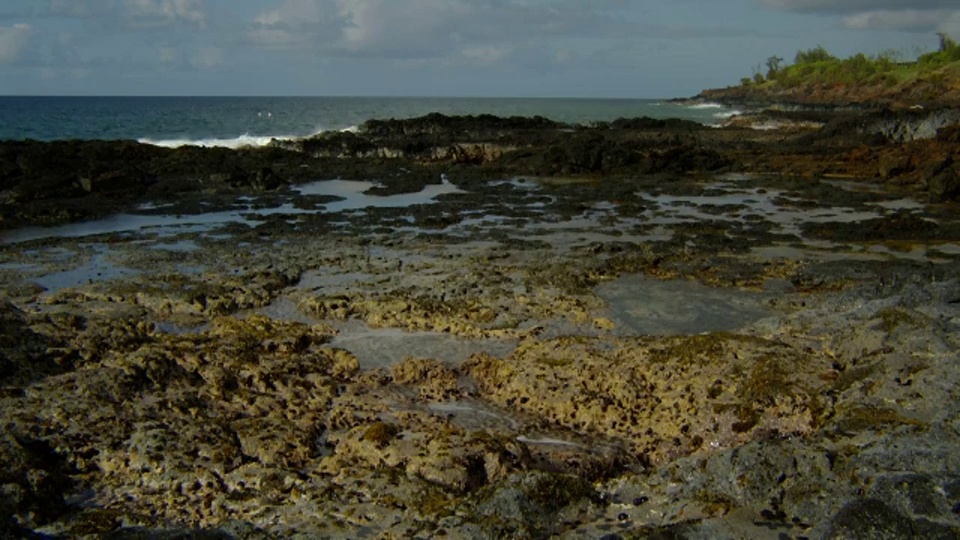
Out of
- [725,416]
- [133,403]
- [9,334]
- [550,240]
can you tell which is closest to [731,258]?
[550,240]

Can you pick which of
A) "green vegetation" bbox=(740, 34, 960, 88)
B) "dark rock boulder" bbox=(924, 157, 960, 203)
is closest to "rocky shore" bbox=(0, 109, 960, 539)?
"dark rock boulder" bbox=(924, 157, 960, 203)

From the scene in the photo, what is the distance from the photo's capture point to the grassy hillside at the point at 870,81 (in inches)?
2494

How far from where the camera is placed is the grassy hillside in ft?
208

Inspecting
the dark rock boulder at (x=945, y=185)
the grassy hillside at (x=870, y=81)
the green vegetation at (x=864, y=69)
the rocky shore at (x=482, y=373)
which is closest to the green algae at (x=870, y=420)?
the rocky shore at (x=482, y=373)

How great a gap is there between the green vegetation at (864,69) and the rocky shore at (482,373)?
2580 inches

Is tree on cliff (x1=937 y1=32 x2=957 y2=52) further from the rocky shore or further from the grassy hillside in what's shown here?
the rocky shore

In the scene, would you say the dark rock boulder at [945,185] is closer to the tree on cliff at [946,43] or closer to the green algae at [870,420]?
the green algae at [870,420]

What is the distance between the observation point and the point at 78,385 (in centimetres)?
755

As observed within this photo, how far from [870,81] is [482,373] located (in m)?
87.4

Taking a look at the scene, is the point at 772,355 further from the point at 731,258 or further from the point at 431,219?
the point at 431,219

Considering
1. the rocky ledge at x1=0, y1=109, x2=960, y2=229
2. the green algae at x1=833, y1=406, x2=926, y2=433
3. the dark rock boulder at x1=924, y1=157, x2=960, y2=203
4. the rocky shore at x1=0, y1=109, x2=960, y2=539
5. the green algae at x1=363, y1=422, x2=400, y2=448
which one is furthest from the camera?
the rocky ledge at x1=0, y1=109, x2=960, y2=229

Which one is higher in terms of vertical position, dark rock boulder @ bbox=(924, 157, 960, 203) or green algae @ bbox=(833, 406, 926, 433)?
dark rock boulder @ bbox=(924, 157, 960, 203)

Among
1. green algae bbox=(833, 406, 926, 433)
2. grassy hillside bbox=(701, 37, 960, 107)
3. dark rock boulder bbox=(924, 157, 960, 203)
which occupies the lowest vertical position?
green algae bbox=(833, 406, 926, 433)

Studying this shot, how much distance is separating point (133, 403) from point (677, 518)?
18.1 feet
